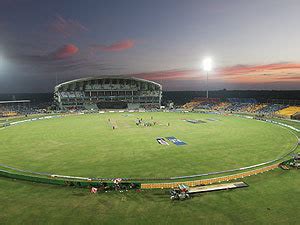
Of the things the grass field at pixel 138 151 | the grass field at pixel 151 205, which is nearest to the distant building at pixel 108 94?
the grass field at pixel 138 151

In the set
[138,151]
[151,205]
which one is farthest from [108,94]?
[151,205]

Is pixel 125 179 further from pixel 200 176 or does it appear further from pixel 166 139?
pixel 166 139

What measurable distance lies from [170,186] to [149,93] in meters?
120

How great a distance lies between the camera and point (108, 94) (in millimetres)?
138250

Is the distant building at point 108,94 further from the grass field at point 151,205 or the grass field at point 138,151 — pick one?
the grass field at point 151,205

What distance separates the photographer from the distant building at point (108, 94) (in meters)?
130

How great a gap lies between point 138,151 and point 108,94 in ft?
340

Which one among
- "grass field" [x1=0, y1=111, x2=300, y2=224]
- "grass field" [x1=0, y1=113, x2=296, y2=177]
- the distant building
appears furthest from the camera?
the distant building

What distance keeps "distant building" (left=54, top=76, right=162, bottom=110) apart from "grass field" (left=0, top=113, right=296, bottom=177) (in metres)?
74.3

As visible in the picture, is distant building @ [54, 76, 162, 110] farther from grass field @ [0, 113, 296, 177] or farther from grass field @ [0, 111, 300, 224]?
grass field @ [0, 111, 300, 224]

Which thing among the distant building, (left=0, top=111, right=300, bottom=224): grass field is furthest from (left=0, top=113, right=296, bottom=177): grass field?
the distant building

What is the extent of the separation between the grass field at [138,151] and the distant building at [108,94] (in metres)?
74.3

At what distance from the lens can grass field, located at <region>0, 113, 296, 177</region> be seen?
30.2 m

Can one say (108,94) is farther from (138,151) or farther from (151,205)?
(151,205)
